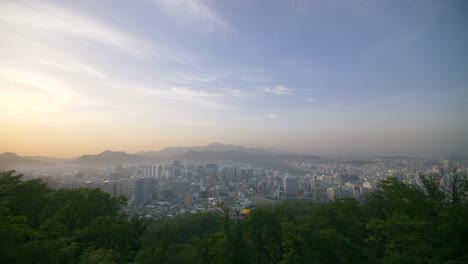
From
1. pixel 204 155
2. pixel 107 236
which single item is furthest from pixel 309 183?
pixel 204 155

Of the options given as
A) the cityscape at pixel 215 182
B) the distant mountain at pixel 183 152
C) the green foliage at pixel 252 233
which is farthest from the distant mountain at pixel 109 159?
the green foliage at pixel 252 233

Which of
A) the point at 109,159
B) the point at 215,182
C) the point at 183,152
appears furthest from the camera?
the point at 183,152

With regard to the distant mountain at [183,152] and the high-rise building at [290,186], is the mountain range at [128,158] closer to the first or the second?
the distant mountain at [183,152]

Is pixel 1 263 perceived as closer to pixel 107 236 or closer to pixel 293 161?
pixel 107 236

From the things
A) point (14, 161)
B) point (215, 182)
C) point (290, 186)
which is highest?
point (14, 161)

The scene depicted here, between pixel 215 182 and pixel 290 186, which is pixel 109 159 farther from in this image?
pixel 290 186

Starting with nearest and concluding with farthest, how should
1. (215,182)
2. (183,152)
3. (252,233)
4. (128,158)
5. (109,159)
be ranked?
(252,233), (215,182), (109,159), (128,158), (183,152)

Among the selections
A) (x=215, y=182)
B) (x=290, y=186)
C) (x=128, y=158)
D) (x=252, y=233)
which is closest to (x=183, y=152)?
(x=128, y=158)
